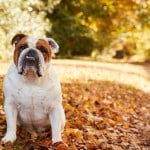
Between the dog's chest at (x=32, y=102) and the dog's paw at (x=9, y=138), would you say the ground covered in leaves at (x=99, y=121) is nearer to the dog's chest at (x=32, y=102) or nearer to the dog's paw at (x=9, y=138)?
the dog's paw at (x=9, y=138)

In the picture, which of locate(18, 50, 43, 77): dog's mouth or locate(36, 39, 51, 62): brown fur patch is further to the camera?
locate(36, 39, 51, 62): brown fur patch

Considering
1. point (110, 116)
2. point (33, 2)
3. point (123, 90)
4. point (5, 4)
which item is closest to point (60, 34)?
point (33, 2)

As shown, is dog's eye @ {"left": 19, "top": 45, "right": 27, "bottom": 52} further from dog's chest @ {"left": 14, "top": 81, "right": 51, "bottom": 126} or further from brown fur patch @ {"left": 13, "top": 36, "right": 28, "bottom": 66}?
dog's chest @ {"left": 14, "top": 81, "right": 51, "bottom": 126}

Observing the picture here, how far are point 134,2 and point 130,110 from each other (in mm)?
13571

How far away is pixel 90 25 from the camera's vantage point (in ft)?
76.7

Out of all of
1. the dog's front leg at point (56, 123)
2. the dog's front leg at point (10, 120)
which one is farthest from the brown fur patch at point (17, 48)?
the dog's front leg at point (56, 123)

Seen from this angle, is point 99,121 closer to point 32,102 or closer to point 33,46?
point 32,102

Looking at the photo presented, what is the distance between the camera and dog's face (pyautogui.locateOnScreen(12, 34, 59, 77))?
5199 millimetres

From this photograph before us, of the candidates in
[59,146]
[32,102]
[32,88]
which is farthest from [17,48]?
[59,146]

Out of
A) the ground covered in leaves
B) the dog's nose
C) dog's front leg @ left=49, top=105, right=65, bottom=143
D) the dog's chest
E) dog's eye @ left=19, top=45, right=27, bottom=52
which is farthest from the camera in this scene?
the ground covered in leaves

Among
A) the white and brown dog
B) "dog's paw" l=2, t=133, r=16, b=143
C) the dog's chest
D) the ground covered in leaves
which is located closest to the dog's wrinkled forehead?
the white and brown dog

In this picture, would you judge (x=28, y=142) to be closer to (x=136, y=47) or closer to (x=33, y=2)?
(x=33, y=2)

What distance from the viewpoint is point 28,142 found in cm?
571

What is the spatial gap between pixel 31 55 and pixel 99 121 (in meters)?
2.76
